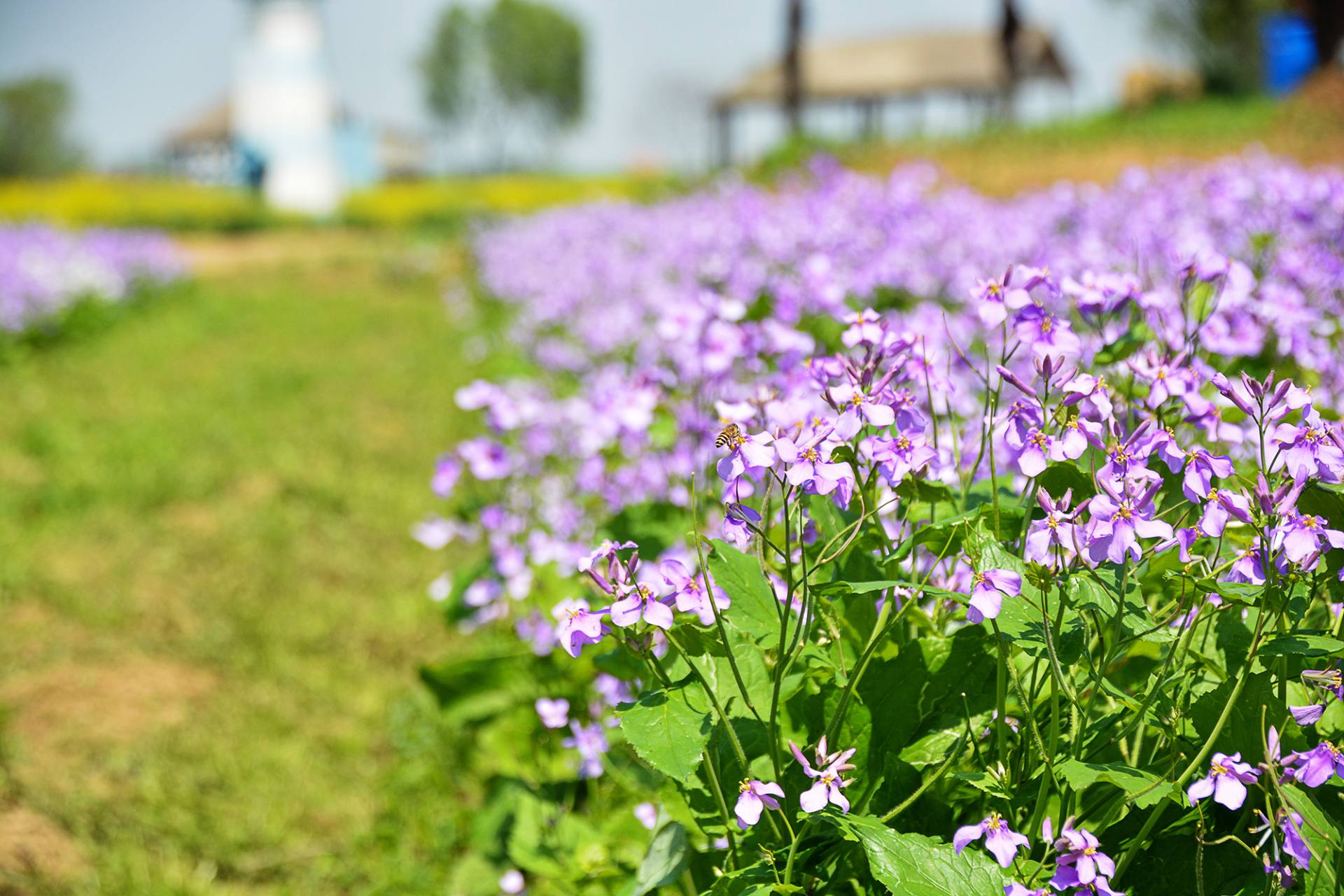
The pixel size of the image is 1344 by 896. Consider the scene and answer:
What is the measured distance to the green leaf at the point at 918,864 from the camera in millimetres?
1172

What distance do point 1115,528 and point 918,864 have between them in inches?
18.5

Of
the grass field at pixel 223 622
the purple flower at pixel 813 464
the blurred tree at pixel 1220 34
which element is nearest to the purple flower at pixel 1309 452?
the purple flower at pixel 813 464

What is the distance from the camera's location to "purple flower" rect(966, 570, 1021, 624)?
112 cm

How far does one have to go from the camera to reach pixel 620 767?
6.85ft

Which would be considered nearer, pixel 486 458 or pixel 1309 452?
pixel 1309 452

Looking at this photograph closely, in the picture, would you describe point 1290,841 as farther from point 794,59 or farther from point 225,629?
point 794,59

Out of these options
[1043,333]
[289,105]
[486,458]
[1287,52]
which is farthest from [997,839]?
[289,105]

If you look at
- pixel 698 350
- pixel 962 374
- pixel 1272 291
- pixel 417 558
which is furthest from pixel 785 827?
pixel 417 558

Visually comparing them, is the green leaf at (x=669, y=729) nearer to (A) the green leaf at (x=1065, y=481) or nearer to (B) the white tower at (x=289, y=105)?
(A) the green leaf at (x=1065, y=481)

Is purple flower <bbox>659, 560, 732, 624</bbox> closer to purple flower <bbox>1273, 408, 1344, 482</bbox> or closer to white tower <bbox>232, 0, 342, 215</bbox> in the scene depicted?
purple flower <bbox>1273, 408, 1344, 482</bbox>

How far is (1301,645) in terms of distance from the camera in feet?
3.78

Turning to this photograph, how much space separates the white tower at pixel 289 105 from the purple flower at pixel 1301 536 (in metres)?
31.4

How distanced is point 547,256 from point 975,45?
3236 cm

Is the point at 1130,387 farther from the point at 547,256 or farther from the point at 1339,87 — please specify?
the point at 1339,87
